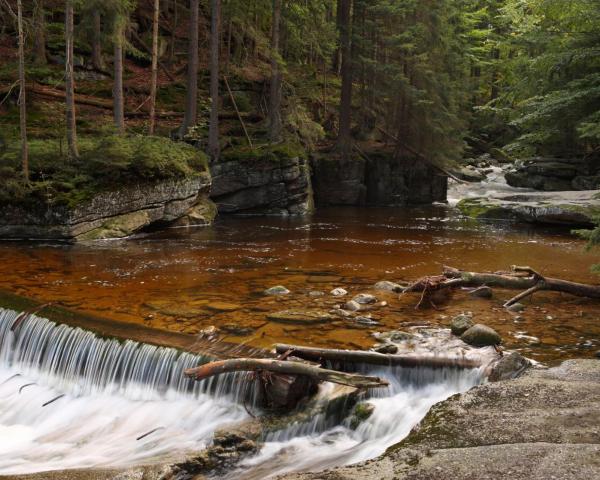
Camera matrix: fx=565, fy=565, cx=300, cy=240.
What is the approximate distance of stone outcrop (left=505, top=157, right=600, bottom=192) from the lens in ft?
84.6

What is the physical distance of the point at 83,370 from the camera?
820 centimetres

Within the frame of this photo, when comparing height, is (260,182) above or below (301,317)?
above

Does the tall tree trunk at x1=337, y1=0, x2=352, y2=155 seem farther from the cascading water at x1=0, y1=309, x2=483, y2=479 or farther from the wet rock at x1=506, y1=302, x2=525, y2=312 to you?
the cascading water at x1=0, y1=309, x2=483, y2=479

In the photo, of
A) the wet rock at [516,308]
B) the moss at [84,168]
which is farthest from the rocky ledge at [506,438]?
the moss at [84,168]

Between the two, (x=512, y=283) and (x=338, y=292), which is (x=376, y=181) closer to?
(x=512, y=283)

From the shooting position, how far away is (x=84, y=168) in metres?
16.4

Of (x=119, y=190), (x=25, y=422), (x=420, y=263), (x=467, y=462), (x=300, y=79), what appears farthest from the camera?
(x=300, y=79)

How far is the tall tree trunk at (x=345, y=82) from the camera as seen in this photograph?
90.4 feet

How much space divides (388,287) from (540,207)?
12600 mm

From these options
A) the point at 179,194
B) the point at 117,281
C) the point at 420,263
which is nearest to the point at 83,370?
the point at 117,281

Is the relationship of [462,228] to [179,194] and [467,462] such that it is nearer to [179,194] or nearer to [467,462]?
[179,194]

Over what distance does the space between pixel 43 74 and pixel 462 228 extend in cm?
1819

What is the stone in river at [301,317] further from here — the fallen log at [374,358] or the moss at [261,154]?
the moss at [261,154]

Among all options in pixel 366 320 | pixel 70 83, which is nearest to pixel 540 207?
pixel 366 320
